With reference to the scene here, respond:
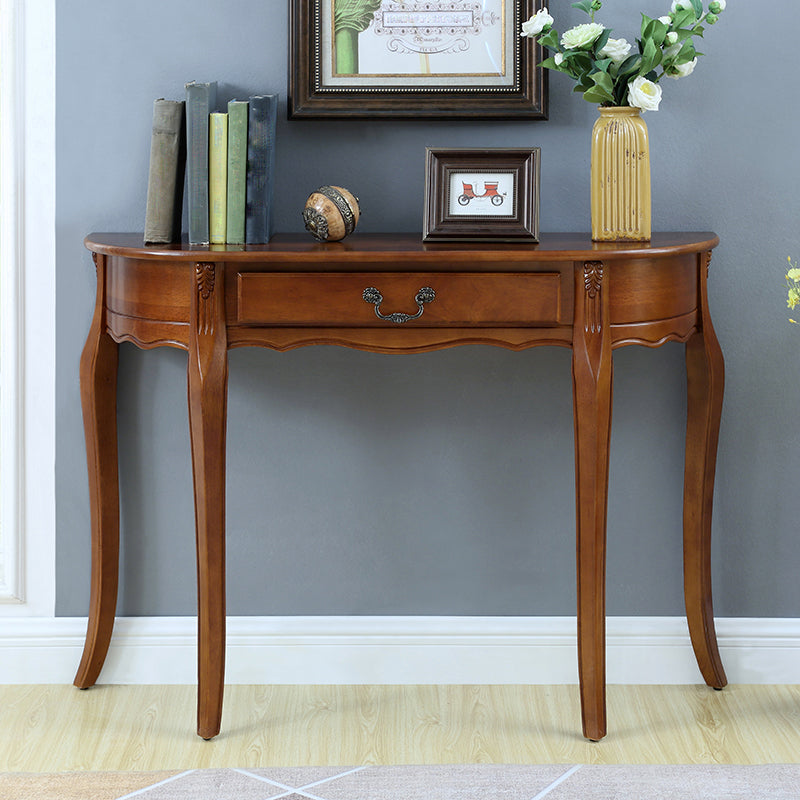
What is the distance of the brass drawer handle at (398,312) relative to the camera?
1.80 m

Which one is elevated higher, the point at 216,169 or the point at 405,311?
the point at 216,169

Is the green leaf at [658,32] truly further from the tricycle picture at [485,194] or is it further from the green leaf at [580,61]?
the tricycle picture at [485,194]

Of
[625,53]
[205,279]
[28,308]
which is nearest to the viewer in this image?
[205,279]

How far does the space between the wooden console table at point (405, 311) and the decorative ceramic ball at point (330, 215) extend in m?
0.03

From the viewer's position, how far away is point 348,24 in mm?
2088

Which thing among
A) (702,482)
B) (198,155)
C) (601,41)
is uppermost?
(601,41)

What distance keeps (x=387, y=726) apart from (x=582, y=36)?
55.6 inches

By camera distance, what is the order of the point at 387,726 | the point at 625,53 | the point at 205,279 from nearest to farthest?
the point at 205,279 → the point at 625,53 → the point at 387,726

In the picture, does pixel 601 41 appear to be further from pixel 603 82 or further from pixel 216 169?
pixel 216 169

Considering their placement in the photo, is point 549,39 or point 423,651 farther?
point 423,651

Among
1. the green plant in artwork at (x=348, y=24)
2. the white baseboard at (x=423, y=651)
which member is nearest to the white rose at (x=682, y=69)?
the green plant in artwork at (x=348, y=24)


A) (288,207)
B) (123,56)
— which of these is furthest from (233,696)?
(123,56)

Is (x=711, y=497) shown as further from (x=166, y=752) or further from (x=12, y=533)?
(x=12, y=533)

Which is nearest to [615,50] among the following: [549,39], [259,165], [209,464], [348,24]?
[549,39]
